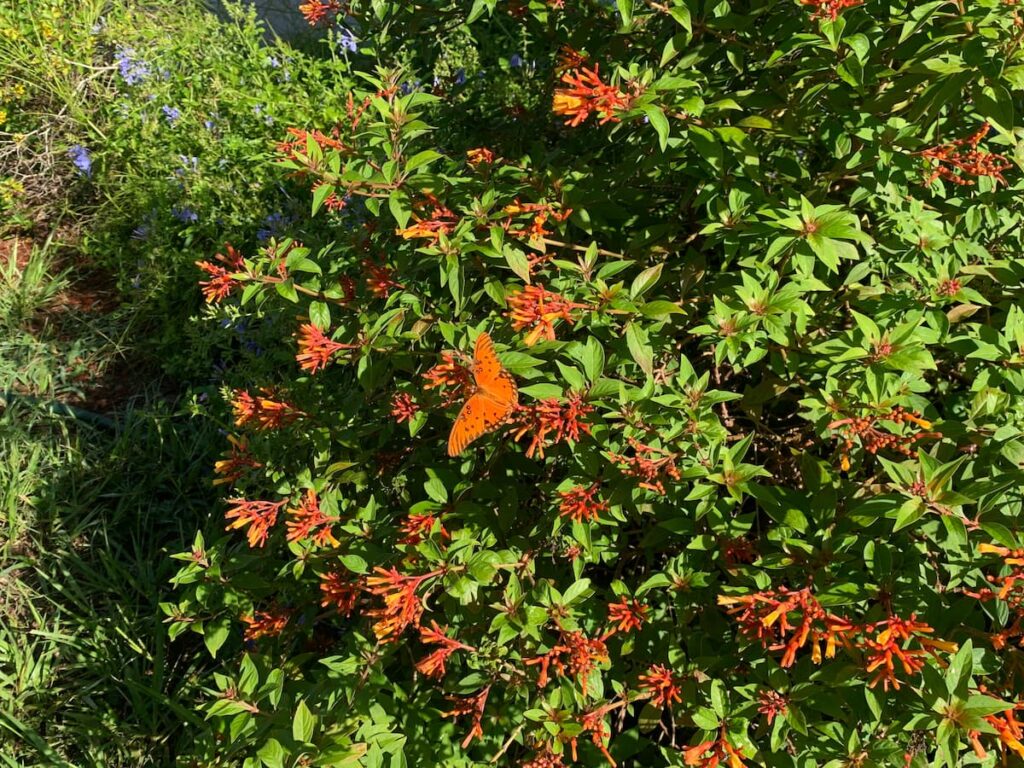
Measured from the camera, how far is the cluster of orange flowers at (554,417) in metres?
1.41

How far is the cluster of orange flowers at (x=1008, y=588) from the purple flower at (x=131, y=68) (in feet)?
13.3

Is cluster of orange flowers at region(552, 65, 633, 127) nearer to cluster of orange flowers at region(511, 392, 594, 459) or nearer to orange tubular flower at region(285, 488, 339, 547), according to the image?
cluster of orange flowers at region(511, 392, 594, 459)

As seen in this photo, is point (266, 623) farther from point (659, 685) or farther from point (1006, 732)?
point (1006, 732)

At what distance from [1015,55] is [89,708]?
9.48 feet

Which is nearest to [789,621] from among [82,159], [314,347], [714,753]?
[714,753]

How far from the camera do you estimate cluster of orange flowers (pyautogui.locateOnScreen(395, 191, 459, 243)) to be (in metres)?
1.52

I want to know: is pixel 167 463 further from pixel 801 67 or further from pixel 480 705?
pixel 801 67

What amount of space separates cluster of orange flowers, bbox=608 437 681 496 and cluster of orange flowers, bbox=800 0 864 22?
74cm

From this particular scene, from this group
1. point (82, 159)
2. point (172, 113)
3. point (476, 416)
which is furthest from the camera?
point (82, 159)

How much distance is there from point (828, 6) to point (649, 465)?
30.8 inches

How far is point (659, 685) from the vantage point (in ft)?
5.06

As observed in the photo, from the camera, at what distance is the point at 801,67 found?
1.57 meters

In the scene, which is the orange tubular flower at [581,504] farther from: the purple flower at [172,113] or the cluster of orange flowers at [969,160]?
the purple flower at [172,113]

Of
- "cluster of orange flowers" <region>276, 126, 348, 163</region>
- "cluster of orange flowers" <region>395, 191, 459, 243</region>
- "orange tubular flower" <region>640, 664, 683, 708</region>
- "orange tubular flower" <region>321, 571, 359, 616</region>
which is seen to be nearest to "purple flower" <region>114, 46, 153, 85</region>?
"cluster of orange flowers" <region>276, 126, 348, 163</region>
